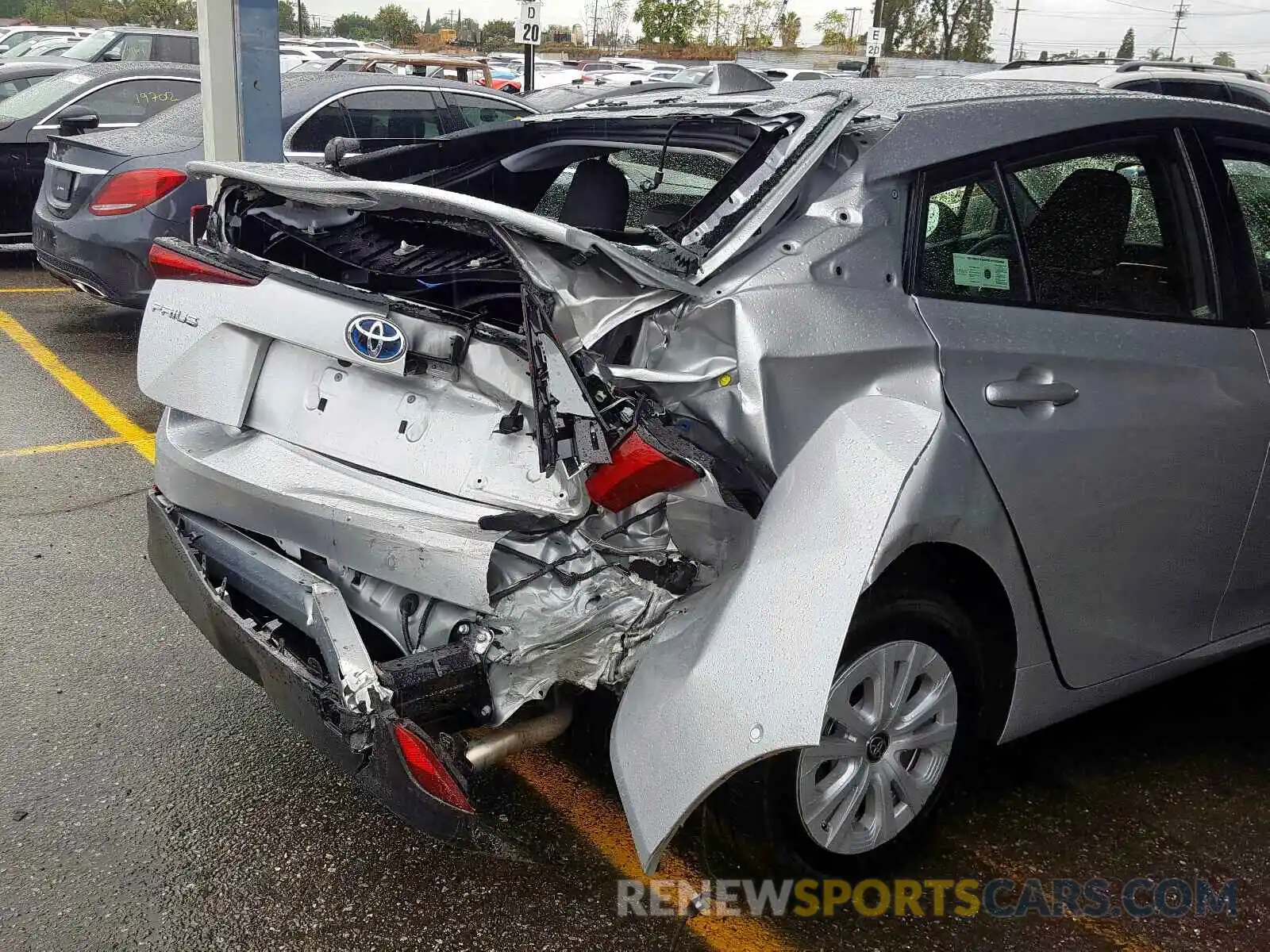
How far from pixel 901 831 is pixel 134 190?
613 cm

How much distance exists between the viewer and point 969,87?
2.97m

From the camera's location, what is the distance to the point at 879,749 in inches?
97.7

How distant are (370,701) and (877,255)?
1.38 meters

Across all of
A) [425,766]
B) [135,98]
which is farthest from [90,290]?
[425,766]

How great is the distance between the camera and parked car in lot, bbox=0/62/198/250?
919 centimetres

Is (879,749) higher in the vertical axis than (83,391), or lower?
higher

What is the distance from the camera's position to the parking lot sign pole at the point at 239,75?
6684mm

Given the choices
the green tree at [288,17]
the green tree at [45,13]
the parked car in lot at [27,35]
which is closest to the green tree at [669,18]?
the green tree at [288,17]

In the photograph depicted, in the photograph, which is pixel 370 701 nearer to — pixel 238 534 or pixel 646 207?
pixel 238 534

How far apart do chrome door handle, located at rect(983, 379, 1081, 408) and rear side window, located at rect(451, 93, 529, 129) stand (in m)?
6.90

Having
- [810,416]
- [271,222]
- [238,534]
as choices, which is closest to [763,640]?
[810,416]

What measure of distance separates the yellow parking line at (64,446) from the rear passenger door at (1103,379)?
4.39 m

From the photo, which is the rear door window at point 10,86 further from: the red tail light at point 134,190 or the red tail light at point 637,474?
the red tail light at point 637,474

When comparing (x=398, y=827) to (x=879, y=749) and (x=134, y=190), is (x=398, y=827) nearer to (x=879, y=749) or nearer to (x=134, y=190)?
(x=879, y=749)
